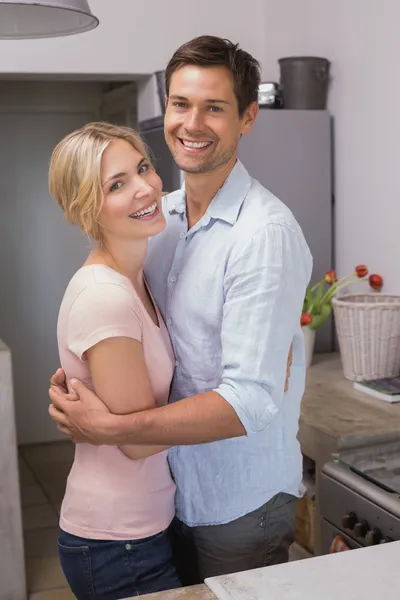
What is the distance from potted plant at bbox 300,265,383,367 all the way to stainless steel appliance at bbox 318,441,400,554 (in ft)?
3.02

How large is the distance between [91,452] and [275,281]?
0.52 metres

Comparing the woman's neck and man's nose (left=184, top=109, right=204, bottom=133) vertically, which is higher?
man's nose (left=184, top=109, right=204, bottom=133)

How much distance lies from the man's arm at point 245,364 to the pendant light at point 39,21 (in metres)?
0.59

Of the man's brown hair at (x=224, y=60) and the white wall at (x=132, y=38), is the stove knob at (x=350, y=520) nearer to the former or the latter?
the man's brown hair at (x=224, y=60)

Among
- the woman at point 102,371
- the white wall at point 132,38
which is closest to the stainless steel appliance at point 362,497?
the woman at point 102,371

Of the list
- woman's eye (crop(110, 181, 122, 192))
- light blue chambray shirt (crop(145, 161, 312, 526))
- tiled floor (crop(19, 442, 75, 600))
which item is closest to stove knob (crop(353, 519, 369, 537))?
light blue chambray shirt (crop(145, 161, 312, 526))

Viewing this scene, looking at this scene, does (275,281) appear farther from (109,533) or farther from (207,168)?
(109,533)

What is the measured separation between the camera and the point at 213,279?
168cm

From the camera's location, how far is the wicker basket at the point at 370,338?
301 centimetres

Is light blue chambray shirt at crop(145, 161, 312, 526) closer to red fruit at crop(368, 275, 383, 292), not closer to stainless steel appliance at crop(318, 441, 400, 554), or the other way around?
stainless steel appliance at crop(318, 441, 400, 554)

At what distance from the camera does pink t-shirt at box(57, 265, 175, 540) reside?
5.37 ft

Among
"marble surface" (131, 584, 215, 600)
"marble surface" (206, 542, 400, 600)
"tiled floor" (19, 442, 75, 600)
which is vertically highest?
"marble surface" (206, 542, 400, 600)

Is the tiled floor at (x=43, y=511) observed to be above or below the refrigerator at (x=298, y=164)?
below

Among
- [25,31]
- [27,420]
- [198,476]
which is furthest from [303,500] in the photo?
[27,420]
